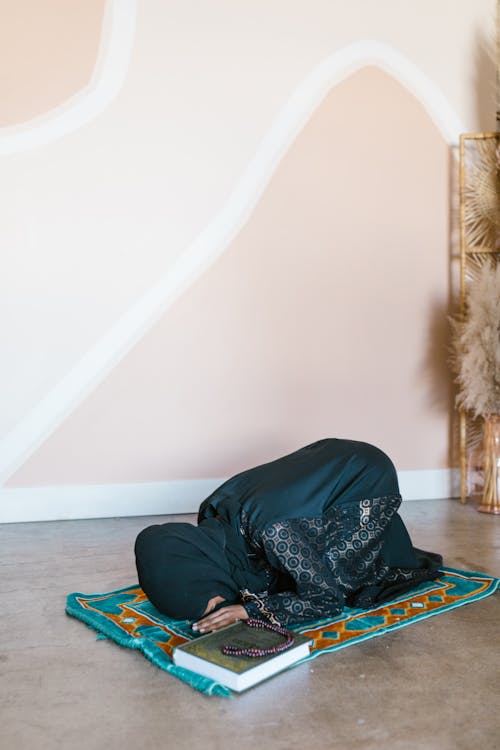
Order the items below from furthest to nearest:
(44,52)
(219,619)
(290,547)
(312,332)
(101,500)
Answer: (312,332), (101,500), (44,52), (290,547), (219,619)

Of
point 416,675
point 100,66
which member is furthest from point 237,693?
point 100,66

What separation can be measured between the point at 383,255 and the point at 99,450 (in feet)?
5.61

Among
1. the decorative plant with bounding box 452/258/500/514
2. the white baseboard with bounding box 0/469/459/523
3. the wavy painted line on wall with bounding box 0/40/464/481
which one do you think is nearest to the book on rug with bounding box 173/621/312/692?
the white baseboard with bounding box 0/469/459/523

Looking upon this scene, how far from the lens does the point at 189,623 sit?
6.57 feet

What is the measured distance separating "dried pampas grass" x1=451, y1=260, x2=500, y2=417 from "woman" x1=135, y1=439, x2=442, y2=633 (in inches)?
53.0

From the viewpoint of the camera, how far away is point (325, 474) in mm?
2189

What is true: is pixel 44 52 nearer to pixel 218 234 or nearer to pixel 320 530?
pixel 218 234

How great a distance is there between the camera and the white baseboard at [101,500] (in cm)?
338

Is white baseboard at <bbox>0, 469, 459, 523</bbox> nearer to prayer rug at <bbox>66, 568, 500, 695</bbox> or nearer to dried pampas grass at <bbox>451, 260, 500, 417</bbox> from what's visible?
prayer rug at <bbox>66, 568, 500, 695</bbox>

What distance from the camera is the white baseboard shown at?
3383 millimetres

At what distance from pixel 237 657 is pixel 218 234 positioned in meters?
2.28

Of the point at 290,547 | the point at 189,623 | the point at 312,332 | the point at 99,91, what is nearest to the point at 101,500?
the point at 312,332

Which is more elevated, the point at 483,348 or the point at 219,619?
the point at 483,348

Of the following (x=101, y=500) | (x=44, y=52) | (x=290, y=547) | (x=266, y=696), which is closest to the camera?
(x=266, y=696)
